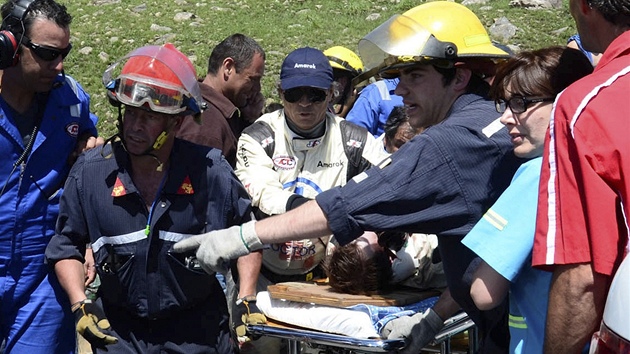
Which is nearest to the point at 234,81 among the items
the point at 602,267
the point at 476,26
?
the point at 476,26

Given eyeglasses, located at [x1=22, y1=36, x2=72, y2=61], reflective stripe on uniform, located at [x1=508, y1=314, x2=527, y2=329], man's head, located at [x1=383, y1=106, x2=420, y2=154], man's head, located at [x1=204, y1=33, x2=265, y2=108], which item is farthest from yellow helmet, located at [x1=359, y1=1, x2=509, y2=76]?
man's head, located at [x1=204, y1=33, x2=265, y2=108]

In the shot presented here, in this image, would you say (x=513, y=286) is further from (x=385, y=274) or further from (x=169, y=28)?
(x=169, y=28)

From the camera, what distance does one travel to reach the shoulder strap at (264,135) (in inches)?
195

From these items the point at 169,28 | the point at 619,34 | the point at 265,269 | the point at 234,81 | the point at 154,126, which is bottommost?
the point at 169,28

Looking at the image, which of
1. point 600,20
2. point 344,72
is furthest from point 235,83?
point 600,20

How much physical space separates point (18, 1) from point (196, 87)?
1.05 meters

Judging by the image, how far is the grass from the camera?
14.0m

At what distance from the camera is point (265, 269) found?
507 centimetres

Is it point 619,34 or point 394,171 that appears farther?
point 394,171

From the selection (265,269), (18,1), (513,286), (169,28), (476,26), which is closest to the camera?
(513,286)

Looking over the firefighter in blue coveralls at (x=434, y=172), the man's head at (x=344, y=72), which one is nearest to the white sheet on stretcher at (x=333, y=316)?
the firefighter in blue coveralls at (x=434, y=172)

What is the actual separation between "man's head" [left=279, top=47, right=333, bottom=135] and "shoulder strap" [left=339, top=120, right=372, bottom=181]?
0.18 m

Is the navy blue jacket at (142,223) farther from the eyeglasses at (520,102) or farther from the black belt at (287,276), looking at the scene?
the eyeglasses at (520,102)

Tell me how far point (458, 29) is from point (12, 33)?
2092 mm
